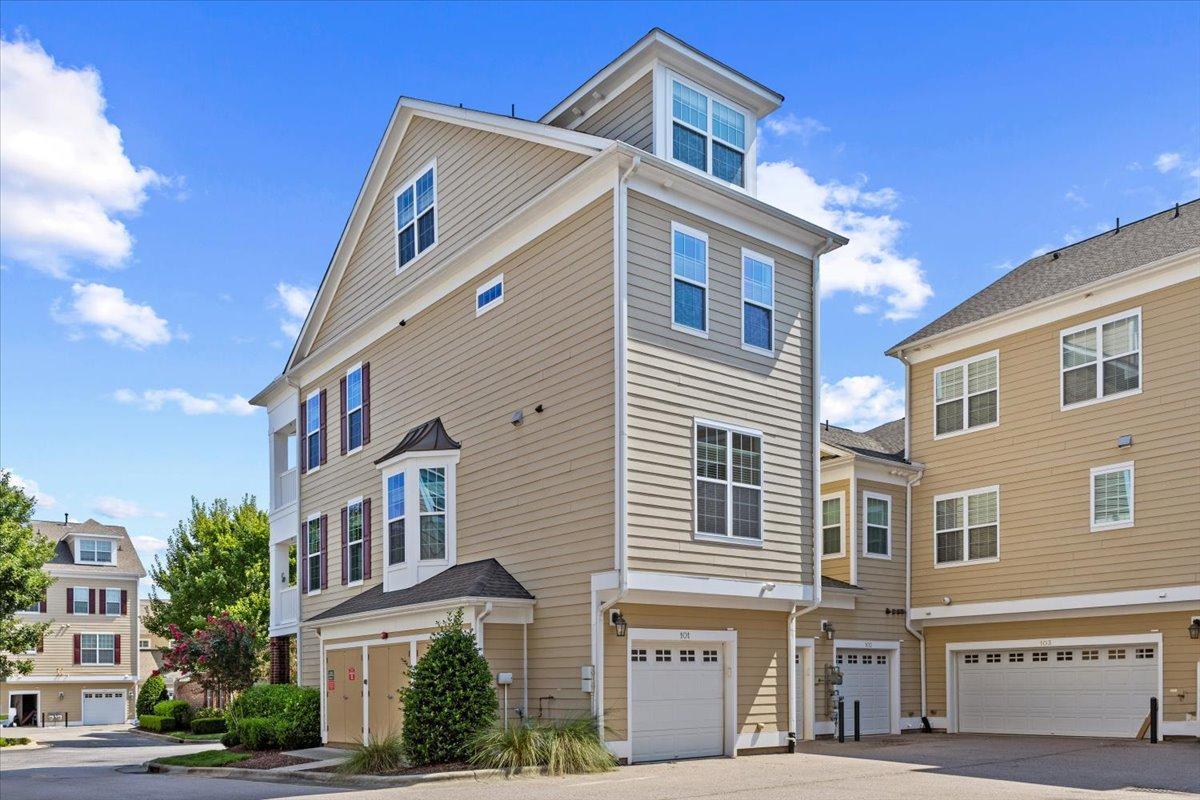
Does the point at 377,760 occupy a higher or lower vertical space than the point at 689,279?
lower

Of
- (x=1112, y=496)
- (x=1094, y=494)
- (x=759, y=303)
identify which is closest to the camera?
(x=759, y=303)

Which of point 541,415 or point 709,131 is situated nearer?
point 541,415

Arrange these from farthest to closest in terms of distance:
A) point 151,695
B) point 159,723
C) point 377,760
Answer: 1. point 151,695
2. point 159,723
3. point 377,760

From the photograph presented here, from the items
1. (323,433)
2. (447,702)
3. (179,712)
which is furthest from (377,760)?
(179,712)

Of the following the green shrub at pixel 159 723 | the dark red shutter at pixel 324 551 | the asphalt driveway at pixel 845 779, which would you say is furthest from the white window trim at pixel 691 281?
the green shrub at pixel 159 723

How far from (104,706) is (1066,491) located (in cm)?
4980

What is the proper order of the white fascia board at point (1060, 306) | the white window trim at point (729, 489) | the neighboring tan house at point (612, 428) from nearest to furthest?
the neighboring tan house at point (612, 428) < the white window trim at point (729, 489) < the white fascia board at point (1060, 306)

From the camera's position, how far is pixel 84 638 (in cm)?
5544

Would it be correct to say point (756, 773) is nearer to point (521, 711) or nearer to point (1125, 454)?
point (521, 711)

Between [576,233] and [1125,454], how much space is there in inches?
450

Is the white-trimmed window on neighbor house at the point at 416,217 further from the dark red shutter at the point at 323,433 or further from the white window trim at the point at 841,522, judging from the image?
the white window trim at the point at 841,522

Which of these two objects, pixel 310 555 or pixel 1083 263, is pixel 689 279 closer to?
pixel 1083 263

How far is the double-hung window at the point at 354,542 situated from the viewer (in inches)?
952

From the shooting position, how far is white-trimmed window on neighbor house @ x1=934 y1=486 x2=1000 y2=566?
78.1 feet
